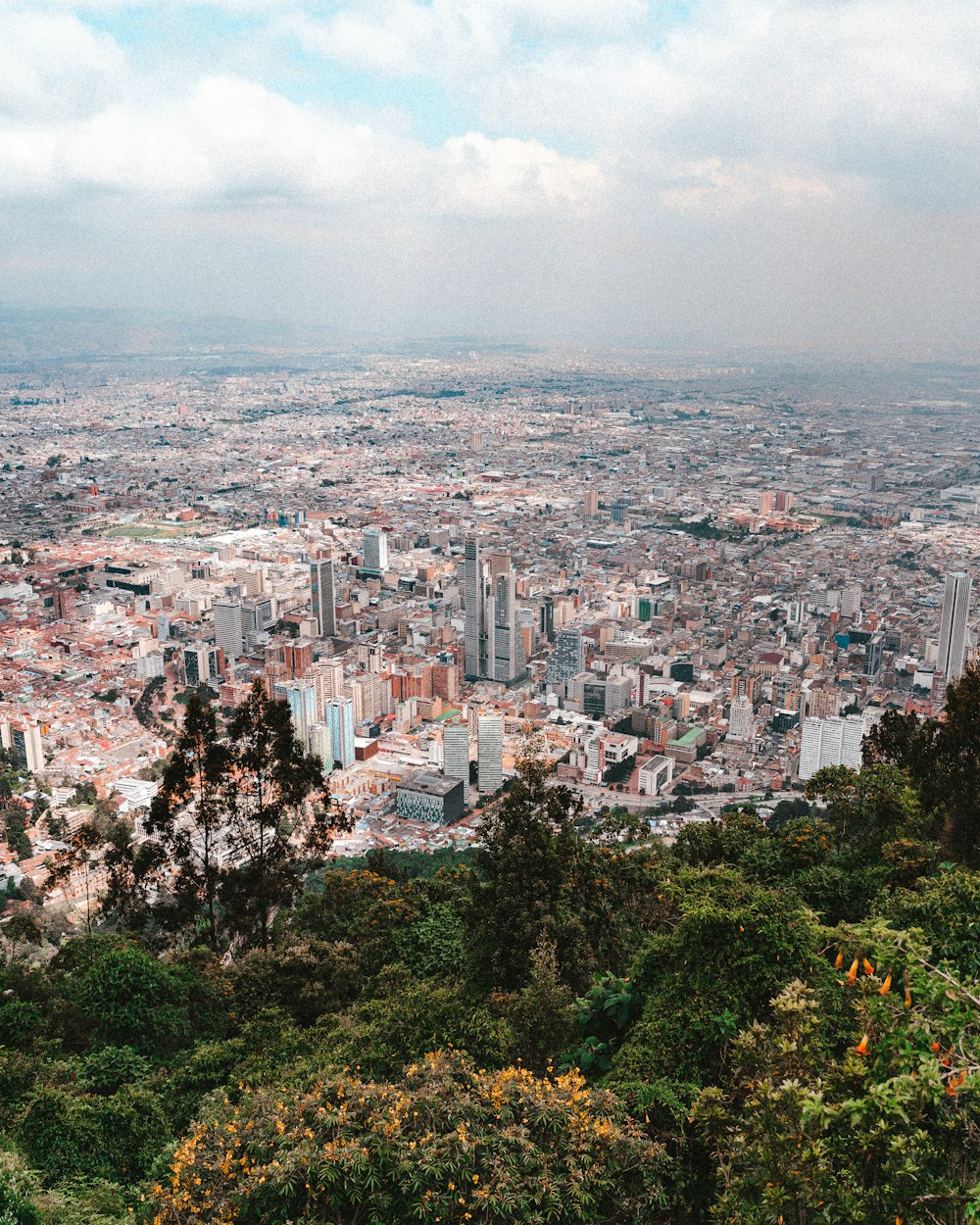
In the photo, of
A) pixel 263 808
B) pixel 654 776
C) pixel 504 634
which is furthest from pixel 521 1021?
pixel 504 634

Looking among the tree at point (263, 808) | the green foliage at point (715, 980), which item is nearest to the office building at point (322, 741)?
the tree at point (263, 808)

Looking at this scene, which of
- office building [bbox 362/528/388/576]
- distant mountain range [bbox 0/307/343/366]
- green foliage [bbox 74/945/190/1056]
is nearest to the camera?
green foliage [bbox 74/945/190/1056]

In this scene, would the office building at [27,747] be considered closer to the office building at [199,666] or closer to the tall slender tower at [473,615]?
the office building at [199,666]

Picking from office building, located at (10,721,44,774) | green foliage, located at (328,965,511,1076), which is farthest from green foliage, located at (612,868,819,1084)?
office building, located at (10,721,44,774)

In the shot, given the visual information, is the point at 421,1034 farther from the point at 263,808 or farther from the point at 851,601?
the point at 851,601

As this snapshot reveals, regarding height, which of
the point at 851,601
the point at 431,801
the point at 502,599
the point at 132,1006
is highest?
the point at 132,1006

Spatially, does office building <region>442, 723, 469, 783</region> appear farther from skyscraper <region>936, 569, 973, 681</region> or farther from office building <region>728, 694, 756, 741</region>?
skyscraper <region>936, 569, 973, 681</region>
